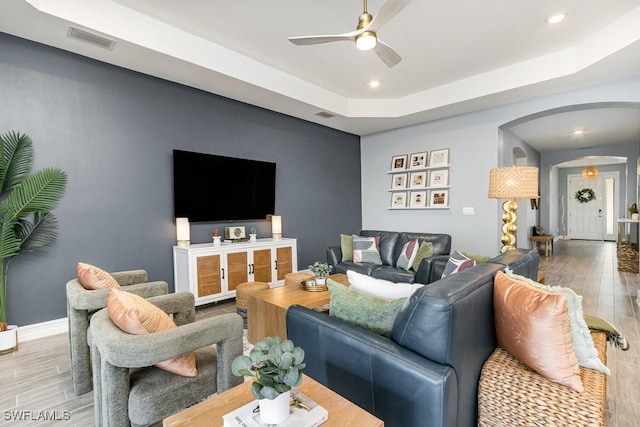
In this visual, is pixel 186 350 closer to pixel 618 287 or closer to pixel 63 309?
pixel 63 309

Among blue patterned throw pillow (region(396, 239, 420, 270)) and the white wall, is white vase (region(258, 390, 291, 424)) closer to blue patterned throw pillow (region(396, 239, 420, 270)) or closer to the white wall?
blue patterned throw pillow (region(396, 239, 420, 270))

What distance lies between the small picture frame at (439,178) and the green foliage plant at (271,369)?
16.4ft

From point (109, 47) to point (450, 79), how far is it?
4153 millimetres

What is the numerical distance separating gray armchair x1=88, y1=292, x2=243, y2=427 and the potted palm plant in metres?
1.96

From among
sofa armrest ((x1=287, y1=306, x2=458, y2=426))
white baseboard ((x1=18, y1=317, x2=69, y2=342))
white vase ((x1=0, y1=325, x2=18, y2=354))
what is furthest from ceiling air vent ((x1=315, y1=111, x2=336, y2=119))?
white vase ((x1=0, y1=325, x2=18, y2=354))

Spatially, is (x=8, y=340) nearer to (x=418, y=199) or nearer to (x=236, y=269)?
(x=236, y=269)

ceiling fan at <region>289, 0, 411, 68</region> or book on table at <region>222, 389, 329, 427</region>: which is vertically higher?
ceiling fan at <region>289, 0, 411, 68</region>

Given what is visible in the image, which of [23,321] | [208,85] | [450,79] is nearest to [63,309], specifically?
[23,321]

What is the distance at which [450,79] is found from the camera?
459 centimetres

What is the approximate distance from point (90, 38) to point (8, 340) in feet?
8.98

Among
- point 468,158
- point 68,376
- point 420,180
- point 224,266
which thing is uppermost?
point 468,158

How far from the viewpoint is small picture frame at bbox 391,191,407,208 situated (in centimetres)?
597

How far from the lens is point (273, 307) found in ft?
8.84

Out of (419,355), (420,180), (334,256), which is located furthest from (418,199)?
(419,355)
